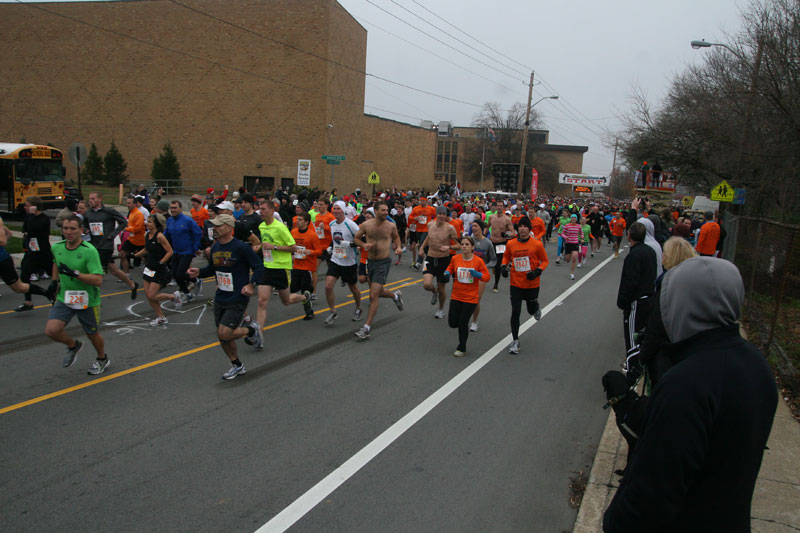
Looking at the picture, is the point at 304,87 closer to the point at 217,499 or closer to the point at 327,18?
the point at 327,18

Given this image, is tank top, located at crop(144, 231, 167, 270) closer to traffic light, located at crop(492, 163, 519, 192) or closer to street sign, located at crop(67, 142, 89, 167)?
street sign, located at crop(67, 142, 89, 167)

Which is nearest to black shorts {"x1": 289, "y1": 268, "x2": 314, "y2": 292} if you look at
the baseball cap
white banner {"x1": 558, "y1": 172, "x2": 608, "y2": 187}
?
the baseball cap

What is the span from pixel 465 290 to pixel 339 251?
8.25ft

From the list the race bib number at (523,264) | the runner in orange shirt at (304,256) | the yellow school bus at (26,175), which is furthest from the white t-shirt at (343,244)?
the yellow school bus at (26,175)

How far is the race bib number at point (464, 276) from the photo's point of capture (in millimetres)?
7910

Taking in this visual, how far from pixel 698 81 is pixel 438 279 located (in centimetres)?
2152

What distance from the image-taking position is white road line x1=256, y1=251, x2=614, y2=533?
3.84 m

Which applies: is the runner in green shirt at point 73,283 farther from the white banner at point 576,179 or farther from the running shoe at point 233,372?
the white banner at point 576,179

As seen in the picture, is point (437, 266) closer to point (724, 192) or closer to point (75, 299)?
point (75, 299)

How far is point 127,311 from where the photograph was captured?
9805mm

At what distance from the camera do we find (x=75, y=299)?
625 cm

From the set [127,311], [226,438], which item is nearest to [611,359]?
[226,438]

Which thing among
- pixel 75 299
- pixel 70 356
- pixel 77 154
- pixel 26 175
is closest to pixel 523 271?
pixel 75 299

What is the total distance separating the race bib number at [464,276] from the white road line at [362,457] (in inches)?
43.7
